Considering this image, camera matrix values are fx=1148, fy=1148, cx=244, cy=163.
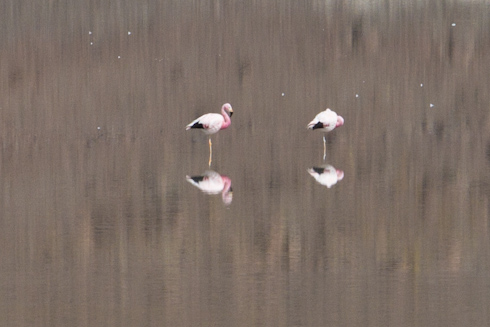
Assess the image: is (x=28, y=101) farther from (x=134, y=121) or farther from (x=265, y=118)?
(x=265, y=118)

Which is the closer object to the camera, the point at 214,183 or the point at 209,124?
the point at 214,183

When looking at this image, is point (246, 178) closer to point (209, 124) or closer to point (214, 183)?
point (214, 183)

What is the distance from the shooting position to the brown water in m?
6.91

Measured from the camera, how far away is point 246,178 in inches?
448


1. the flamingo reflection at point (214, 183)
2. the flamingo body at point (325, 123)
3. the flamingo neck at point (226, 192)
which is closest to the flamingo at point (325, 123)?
the flamingo body at point (325, 123)

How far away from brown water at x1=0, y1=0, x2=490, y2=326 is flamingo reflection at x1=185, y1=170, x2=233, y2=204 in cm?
12

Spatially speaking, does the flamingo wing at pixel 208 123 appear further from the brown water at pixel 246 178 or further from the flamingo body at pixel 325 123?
the flamingo body at pixel 325 123

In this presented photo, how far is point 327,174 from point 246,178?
0.86m

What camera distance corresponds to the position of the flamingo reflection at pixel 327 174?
1115 centimetres

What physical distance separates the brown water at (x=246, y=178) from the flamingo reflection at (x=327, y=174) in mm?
95

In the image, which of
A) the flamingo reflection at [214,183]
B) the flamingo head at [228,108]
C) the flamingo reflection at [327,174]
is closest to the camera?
the flamingo reflection at [214,183]

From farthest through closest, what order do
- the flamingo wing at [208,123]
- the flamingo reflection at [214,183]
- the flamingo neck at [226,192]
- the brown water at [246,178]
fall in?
the flamingo wing at [208,123] → the flamingo reflection at [214,183] → the flamingo neck at [226,192] → the brown water at [246,178]

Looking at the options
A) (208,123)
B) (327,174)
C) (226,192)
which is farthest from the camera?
(208,123)

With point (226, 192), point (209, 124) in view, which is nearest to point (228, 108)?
point (209, 124)
